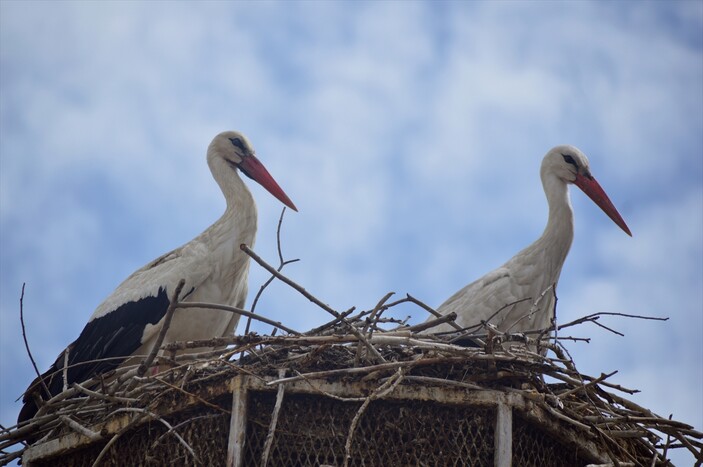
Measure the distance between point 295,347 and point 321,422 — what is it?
1.03 ft

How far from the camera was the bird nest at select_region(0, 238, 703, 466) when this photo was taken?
473cm

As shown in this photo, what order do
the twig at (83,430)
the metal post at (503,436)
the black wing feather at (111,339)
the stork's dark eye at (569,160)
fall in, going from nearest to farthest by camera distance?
1. the metal post at (503,436)
2. the twig at (83,430)
3. the black wing feather at (111,339)
4. the stork's dark eye at (569,160)

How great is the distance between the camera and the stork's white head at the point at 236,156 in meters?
7.38

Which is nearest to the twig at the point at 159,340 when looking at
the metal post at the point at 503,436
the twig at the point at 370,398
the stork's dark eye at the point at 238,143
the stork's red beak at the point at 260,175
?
the twig at the point at 370,398

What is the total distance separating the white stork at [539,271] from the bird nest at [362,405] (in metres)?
1.46

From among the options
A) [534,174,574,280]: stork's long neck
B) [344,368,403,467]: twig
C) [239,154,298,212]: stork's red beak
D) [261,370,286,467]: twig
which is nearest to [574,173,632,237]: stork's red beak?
[534,174,574,280]: stork's long neck

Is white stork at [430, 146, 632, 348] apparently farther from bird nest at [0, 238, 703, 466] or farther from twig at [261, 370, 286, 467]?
twig at [261, 370, 286, 467]

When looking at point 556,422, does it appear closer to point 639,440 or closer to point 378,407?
point 639,440

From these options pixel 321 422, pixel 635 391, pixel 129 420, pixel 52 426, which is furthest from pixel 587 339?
pixel 52 426

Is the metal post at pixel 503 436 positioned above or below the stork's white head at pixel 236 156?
below

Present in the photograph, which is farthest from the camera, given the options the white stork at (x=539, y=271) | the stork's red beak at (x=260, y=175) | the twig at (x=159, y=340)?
the stork's red beak at (x=260, y=175)

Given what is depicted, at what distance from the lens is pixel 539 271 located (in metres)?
6.95

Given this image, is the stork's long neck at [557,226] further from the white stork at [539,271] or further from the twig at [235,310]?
the twig at [235,310]

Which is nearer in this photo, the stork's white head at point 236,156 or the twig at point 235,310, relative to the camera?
the twig at point 235,310
